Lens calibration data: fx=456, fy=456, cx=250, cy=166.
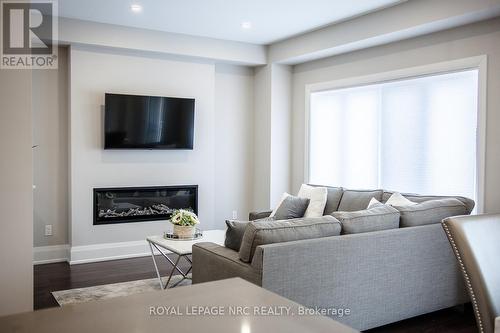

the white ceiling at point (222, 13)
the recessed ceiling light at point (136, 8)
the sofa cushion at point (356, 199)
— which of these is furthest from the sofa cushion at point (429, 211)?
the recessed ceiling light at point (136, 8)

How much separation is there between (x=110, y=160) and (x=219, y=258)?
3125mm

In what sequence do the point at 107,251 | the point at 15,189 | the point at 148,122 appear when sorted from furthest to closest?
the point at 148,122 → the point at 107,251 → the point at 15,189

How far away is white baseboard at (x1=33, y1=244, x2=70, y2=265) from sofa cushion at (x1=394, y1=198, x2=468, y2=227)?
408 centimetres

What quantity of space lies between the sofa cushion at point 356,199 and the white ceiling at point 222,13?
1.98 m

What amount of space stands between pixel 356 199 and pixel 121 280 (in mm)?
2624

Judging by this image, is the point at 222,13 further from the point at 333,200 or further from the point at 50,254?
the point at 50,254

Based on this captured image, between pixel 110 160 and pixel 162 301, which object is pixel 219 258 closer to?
pixel 162 301

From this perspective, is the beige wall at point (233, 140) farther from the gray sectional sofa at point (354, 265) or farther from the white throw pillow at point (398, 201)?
the gray sectional sofa at point (354, 265)

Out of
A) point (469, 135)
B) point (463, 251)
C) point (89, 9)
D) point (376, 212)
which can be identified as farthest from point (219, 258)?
point (89, 9)

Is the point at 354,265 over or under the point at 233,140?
under

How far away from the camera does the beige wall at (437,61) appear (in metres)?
4.24

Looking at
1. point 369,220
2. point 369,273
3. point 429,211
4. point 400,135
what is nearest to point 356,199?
point 400,135

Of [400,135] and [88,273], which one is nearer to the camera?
[88,273]

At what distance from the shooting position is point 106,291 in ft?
14.2
